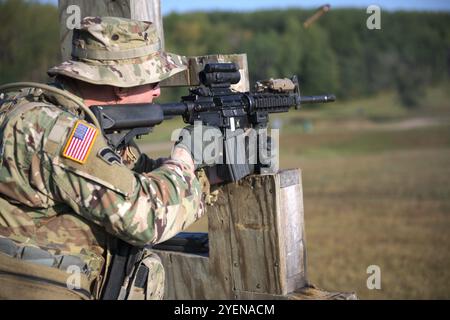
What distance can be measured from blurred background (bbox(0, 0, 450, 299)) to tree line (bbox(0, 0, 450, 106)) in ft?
0.61

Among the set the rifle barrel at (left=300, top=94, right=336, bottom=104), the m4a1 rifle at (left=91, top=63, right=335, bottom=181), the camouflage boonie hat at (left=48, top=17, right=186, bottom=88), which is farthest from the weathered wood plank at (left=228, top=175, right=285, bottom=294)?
the rifle barrel at (left=300, top=94, right=336, bottom=104)

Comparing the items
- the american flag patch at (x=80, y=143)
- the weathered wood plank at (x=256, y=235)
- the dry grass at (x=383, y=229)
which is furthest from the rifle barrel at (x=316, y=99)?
the dry grass at (x=383, y=229)

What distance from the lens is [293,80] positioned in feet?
15.2

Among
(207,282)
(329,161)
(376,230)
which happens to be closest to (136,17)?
(207,282)

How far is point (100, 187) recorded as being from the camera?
3.10m

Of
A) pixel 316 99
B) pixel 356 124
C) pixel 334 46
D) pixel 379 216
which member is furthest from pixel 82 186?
pixel 334 46

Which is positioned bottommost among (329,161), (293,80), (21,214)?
(329,161)

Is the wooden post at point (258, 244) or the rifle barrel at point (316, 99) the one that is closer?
the wooden post at point (258, 244)

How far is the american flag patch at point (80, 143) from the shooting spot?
10.1 feet

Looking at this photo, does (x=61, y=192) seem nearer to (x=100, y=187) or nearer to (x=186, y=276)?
(x=100, y=187)

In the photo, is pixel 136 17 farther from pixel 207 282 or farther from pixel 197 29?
pixel 197 29

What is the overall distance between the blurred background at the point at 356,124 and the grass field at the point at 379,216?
3 centimetres

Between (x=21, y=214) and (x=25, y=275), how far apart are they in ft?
0.94

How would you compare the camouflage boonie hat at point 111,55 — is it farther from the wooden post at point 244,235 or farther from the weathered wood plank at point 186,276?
the weathered wood plank at point 186,276
